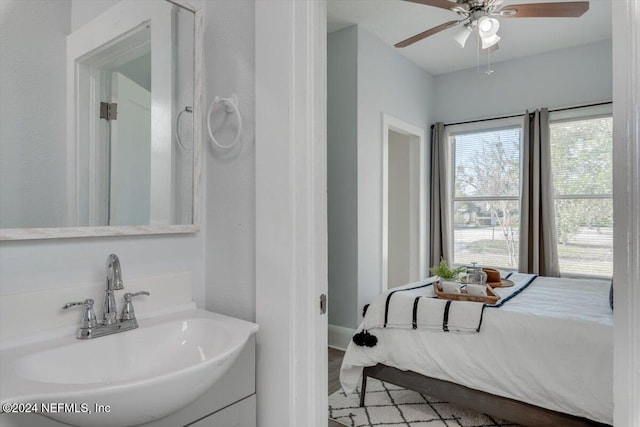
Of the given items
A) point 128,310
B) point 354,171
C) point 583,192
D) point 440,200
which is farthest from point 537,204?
point 128,310

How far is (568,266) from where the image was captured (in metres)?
3.75

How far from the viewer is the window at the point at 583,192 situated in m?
3.61

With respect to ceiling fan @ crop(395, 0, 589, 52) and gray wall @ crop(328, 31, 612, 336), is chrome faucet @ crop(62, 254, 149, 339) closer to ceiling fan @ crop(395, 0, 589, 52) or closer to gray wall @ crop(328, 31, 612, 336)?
ceiling fan @ crop(395, 0, 589, 52)

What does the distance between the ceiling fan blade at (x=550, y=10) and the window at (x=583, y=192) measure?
1764 millimetres

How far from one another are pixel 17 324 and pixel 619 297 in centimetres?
140

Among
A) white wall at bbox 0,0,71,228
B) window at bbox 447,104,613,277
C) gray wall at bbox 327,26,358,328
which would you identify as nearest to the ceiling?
gray wall at bbox 327,26,358,328

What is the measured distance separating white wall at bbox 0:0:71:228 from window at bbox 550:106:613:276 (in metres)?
4.10

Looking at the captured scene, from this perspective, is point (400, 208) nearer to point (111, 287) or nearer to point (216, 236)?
point (216, 236)

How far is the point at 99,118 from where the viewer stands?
1.25 metres

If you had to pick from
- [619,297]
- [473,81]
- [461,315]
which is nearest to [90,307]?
[619,297]

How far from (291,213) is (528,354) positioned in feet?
4.66

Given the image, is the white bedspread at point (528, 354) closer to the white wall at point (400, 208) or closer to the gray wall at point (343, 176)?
the gray wall at point (343, 176)

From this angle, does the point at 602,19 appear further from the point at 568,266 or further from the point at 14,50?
the point at 14,50

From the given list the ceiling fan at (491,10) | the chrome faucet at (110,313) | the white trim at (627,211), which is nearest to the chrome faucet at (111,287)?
the chrome faucet at (110,313)
